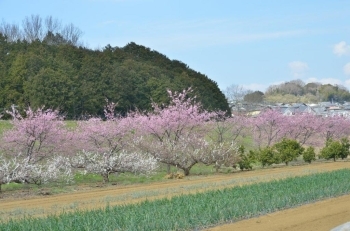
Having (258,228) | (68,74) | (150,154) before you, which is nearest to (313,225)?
(258,228)

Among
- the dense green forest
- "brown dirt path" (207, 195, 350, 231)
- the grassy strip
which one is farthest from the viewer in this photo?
the dense green forest

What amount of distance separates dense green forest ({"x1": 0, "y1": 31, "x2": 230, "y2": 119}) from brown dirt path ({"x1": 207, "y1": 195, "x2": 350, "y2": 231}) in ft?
119

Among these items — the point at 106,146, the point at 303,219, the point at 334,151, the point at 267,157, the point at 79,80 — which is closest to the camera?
the point at 303,219

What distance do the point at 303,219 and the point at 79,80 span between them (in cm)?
4294

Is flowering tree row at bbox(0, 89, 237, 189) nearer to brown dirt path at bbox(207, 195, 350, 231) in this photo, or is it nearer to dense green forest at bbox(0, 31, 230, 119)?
brown dirt path at bbox(207, 195, 350, 231)

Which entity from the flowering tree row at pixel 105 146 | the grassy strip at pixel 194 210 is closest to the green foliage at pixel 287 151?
the flowering tree row at pixel 105 146

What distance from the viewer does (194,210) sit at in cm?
1262

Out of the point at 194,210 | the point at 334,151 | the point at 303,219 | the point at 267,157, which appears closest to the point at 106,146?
the point at 267,157

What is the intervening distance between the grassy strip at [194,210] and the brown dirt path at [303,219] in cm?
39

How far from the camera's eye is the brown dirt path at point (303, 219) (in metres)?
12.1

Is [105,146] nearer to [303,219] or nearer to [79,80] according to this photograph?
[303,219]

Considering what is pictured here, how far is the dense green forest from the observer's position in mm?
49594

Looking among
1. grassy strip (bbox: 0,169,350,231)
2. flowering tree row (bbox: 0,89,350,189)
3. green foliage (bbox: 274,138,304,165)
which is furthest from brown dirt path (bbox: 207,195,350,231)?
green foliage (bbox: 274,138,304,165)

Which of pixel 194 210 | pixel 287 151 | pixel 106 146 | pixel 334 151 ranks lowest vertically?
pixel 334 151
